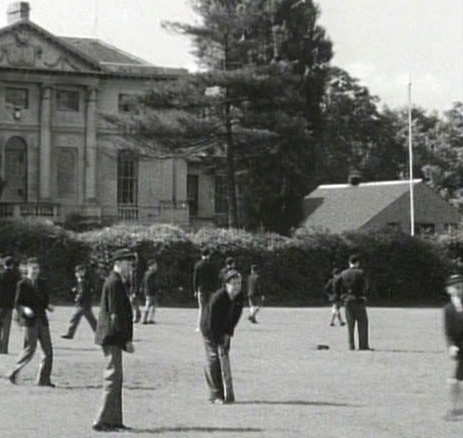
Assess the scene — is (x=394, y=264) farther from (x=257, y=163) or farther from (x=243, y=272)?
(x=257, y=163)

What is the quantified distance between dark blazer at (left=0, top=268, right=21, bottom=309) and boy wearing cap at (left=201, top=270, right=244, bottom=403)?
9.13 m

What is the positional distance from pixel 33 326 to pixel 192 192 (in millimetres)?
67005

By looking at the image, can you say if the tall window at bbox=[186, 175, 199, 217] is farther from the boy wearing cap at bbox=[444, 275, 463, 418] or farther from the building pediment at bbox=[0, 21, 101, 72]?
the boy wearing cap at bbox=[444, 275, 463, 418]

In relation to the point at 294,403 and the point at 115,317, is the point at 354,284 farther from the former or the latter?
the point at 115,317

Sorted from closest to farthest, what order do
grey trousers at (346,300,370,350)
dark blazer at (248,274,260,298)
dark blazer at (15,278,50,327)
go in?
1. dark blazer at (15,278,50,327)
2. grey trousers at (346,300,370,350)
3. dark blazer at (248,274,260,298)

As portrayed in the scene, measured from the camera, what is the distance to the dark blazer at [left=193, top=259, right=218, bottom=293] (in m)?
35.5

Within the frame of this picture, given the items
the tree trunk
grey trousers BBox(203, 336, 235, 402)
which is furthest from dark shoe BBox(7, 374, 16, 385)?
the tree trunk

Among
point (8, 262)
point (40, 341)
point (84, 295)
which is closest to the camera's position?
point (40, 341)

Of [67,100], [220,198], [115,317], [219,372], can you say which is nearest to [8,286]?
[219,372]

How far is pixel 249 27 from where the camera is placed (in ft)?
221

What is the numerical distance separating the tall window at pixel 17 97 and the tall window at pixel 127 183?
7.29m

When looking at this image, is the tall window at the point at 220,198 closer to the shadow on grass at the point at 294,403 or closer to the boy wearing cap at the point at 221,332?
the shadow on grass at the point at 294,403

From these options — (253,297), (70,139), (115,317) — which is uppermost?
(70,139)

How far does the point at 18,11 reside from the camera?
82688 millimetres
